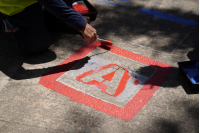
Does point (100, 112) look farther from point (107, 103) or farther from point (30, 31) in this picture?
point (30, 31)

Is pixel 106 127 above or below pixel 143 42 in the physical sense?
below

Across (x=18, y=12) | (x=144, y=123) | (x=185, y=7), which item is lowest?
(x=144, y=123)

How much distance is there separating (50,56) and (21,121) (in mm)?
1169

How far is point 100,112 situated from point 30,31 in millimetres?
1530

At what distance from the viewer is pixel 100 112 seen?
228 cm

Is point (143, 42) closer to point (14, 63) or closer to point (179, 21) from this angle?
point (179, 21)

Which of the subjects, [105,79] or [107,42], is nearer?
[105,79]

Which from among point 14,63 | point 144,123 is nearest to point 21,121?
point 14,63

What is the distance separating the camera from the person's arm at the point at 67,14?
8.02ft

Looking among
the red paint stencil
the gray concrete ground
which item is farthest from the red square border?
the red paint stencil

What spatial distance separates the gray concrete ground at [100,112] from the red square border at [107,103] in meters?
0.06

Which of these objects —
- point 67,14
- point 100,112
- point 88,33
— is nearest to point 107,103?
point 100,112

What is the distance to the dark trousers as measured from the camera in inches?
109

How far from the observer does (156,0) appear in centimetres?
449
